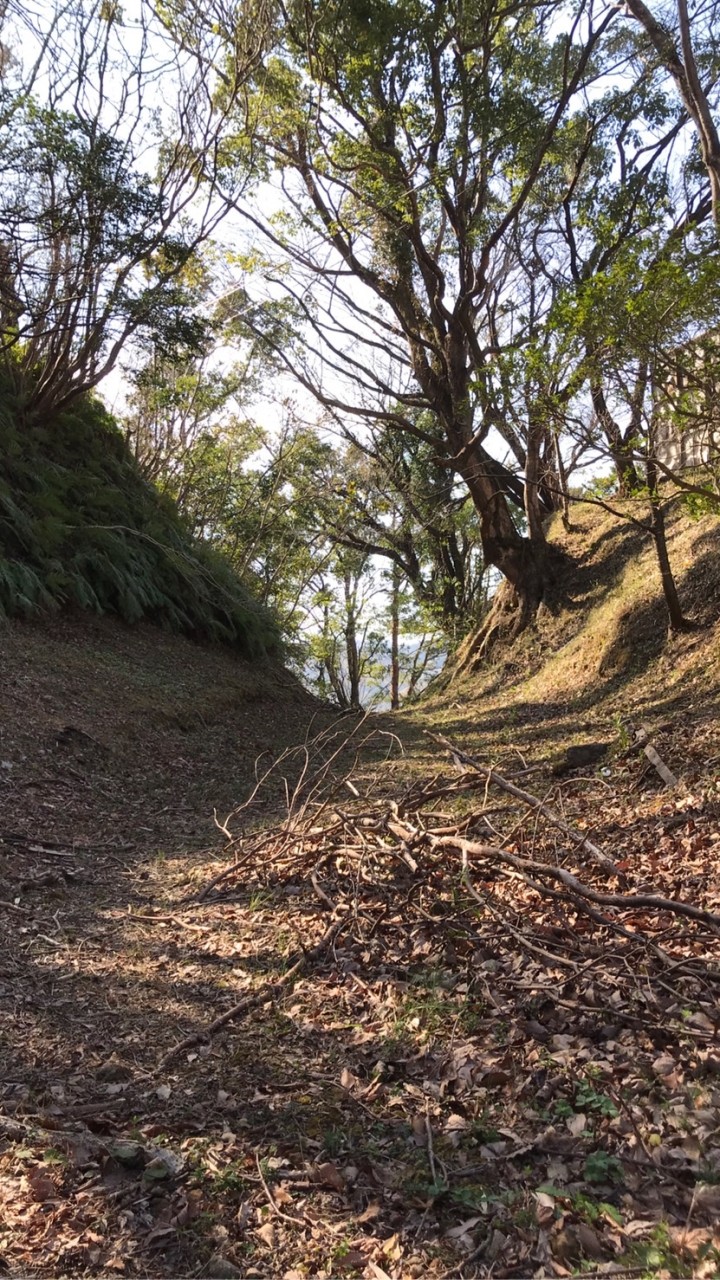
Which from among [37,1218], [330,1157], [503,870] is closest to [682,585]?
[503,870]

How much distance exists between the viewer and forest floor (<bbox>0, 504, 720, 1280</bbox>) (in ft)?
7.23

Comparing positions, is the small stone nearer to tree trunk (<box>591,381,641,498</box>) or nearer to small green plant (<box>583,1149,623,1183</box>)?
small green plant (<box>583,1149,623,1183</box>)

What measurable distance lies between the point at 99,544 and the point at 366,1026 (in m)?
9.88

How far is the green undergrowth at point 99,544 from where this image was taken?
1055 centimetres

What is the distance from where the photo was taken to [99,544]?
11844 mm

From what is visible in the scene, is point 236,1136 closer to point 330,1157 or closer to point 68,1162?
point 330,1157

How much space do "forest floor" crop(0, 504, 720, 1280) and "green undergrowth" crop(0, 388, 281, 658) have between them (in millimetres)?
3535

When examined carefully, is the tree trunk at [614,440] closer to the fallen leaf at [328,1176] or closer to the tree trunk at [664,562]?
the tree trunk at [664,562]

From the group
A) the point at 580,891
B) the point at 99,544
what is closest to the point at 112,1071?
the point at 580,891

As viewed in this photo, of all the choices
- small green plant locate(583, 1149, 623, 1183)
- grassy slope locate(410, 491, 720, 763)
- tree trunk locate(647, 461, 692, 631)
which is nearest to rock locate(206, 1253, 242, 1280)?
small green plant locate(583, 1149, 623, 1183)

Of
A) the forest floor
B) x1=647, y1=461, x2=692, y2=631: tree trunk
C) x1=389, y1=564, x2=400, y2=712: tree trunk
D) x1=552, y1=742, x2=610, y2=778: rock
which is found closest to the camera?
the forest floor

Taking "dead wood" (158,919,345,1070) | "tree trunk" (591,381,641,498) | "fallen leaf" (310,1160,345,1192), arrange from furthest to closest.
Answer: "tree trunk" (591,381,641,498)
"dead wood" (158,919,345,1070)
"fallen leaf" (310,1160,345,1192)

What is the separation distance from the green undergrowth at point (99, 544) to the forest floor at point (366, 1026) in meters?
3.53

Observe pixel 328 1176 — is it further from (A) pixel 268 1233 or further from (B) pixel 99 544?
(B) pixel 99 544
